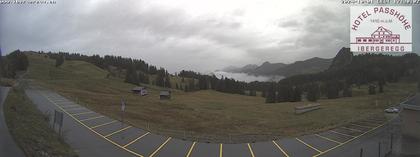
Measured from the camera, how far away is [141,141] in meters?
8.77

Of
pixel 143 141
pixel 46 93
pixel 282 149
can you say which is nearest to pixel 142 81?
pixel 143 141

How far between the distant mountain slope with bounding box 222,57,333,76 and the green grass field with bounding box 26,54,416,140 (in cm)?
64

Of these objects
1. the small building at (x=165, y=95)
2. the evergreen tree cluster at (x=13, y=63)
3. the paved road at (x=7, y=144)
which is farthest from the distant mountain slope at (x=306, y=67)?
the paved road at (x=7, y=144)

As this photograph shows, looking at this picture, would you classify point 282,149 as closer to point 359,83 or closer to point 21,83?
point 359,83

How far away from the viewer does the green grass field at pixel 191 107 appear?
29.6 feet

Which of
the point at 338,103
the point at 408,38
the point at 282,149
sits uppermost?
the point at 408,38

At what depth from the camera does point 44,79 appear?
8.97 meters

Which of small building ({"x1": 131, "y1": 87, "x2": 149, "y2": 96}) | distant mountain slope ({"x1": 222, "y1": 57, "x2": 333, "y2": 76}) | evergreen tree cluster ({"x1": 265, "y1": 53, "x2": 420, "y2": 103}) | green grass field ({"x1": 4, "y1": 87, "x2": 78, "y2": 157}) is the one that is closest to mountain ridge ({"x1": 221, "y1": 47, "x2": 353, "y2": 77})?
distant mountain slope ({"x1": 222, "y1": 57, "x2": 333, "y2": 76})

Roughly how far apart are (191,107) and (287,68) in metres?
2.52

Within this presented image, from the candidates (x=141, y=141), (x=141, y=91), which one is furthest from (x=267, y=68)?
(x=141, y=141)

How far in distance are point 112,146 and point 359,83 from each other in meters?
5.97

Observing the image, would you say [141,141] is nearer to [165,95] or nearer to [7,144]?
[165,95]

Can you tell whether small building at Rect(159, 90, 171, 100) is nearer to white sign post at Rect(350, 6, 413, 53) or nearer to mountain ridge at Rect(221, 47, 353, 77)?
mountain ridge at Rect(221, 47, 353, 77)

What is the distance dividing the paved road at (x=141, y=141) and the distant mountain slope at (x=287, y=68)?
5.07ft
